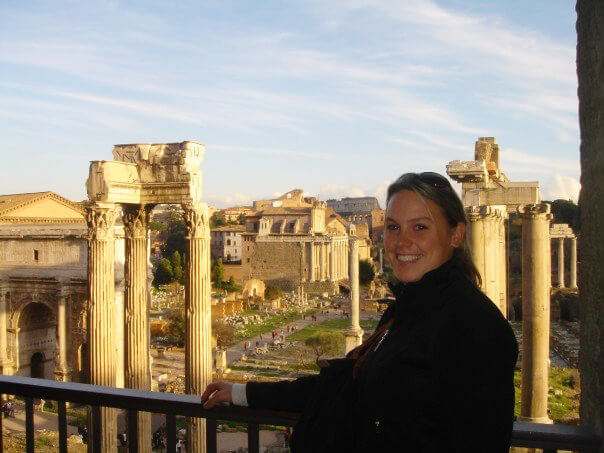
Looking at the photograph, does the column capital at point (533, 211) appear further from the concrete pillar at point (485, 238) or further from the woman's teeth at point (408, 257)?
the woman's teeth at point (408, 257)

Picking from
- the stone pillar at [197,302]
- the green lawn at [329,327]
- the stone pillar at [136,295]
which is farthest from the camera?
the green lawn at [329,327]

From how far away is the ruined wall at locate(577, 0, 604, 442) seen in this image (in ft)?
5.92

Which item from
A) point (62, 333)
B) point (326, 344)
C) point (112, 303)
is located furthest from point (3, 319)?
point (112, 303)

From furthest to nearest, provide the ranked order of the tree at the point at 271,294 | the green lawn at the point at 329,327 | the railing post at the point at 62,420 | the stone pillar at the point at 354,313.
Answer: the tree at the point at 271,294
the green lawn at the point at 329,327
the stone pillar at the point at 354,313
the railing post at the point at 62,420

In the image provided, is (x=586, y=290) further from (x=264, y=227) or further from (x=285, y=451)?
(x=264, y=227)

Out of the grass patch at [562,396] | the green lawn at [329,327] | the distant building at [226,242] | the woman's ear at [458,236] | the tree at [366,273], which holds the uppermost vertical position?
the woman's ear at [458,236]

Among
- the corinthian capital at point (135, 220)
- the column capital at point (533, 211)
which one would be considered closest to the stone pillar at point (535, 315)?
the column capital at point (533, 211)

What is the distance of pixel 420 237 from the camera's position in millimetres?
1890

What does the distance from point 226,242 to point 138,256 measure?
221 feet

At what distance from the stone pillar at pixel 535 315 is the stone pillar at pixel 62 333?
14237 millimetres

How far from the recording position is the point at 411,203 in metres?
1.90

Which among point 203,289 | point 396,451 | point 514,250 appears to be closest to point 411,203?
point 396,451

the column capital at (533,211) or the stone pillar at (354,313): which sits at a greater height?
the column capital at (533,211)

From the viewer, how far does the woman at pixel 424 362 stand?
150 cm
